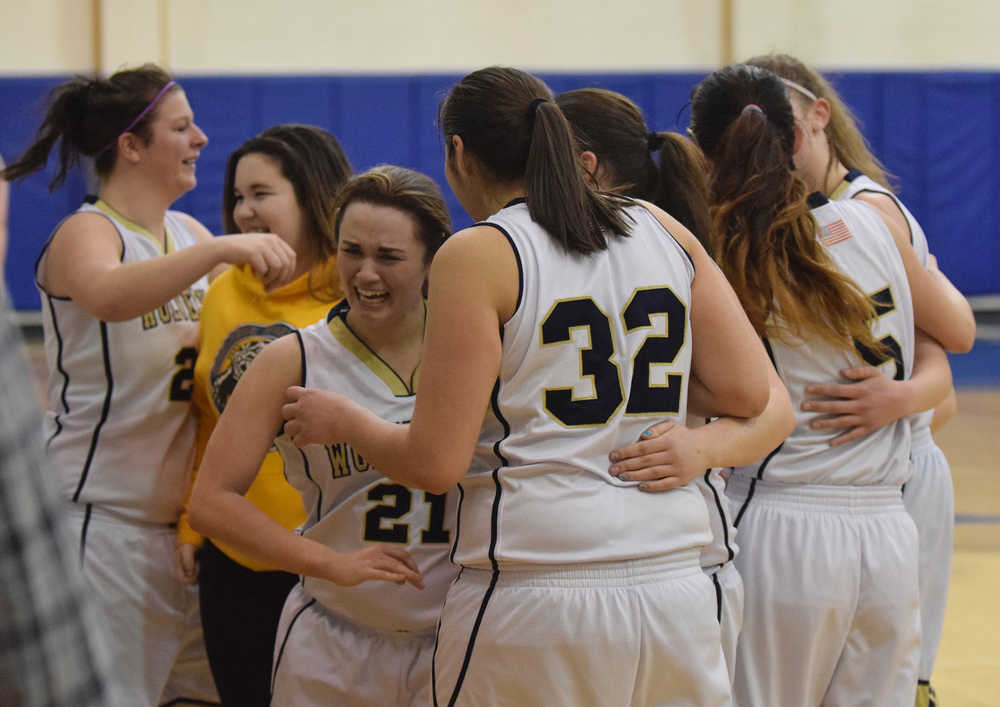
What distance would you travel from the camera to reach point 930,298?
2529 millimetres

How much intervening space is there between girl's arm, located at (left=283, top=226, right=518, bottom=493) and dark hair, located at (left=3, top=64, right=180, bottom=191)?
1694mm

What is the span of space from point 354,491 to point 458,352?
58 centimetres

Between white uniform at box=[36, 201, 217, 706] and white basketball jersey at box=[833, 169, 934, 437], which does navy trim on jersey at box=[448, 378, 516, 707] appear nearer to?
white basketball jersey at box=[833, 169, 934, 437]

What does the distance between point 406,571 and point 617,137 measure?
1.03m

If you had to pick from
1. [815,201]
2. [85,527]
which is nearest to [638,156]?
[815,201]

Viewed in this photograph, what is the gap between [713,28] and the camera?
12172 mm

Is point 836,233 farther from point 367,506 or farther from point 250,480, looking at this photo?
point 250,480

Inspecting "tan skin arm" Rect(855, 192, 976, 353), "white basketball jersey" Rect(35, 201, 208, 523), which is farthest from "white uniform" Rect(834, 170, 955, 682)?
"white basketball jersey" Rect(35, 201, 208, 523)

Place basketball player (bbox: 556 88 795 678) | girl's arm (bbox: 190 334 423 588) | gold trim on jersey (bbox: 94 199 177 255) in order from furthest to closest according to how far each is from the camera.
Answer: gold trim on jersey (bbox: 94 199 177 255) → girl's arm (bbox: 190 334 423 588) → basketball player (bbox: 556 88 795 678)

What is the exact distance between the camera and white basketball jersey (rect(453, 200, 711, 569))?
167cm

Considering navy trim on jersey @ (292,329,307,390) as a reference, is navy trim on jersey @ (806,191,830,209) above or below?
above

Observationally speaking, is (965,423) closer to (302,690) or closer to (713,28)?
(713,28)

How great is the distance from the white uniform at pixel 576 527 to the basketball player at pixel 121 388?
1.29 metres

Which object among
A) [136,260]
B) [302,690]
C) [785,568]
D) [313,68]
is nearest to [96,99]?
[136,260]
